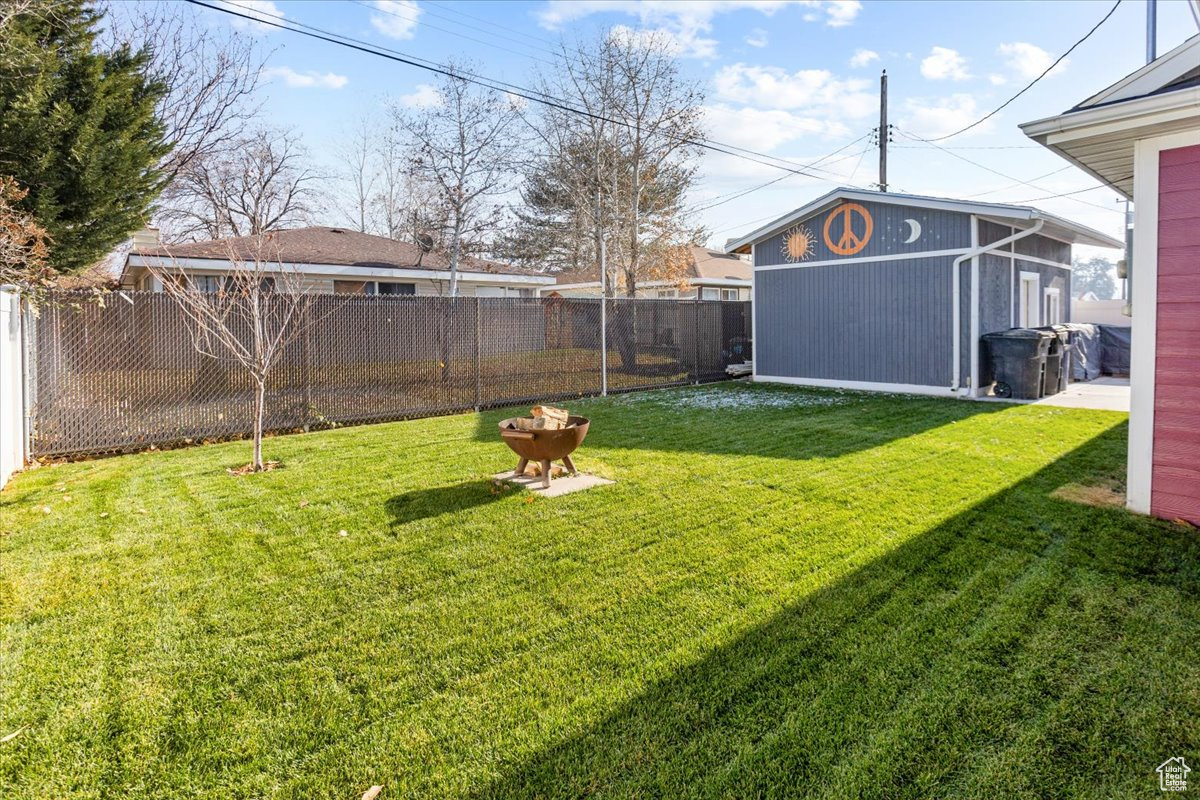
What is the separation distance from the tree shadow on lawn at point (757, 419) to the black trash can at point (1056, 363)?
159 cm

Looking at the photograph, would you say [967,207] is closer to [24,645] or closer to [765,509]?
[765,509]

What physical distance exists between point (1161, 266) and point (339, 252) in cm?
1564

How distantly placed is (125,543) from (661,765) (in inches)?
147

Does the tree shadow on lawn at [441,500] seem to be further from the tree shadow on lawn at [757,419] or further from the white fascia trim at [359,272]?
the white fascia trim at [359,272]

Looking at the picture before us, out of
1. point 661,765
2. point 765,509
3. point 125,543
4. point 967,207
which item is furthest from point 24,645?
point 967,207

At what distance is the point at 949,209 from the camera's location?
1030 centimetres

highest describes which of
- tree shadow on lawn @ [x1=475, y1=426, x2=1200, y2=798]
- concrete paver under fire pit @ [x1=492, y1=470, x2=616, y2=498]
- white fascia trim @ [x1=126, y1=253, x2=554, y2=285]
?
white fascia trim @ [x1=126, y1=253, x2=554, y2=285]

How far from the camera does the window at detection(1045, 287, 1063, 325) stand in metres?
13.2

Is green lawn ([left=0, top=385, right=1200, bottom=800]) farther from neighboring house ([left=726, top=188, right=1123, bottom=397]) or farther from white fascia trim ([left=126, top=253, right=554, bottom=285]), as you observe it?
white fascia trim ([left=126, top=253, right=554, bottom=285])

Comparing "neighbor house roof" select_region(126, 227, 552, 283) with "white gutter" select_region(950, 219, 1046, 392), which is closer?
"white gutter" select_region(950, 219, 1046, 392)

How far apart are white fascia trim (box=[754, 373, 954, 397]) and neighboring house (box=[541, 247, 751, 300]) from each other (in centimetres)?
865

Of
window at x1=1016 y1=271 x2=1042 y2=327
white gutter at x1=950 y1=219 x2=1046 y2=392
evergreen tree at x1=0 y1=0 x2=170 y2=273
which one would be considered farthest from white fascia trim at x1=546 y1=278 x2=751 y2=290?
evergreen tree at x1=0 y1=0 x2=170 y2=273

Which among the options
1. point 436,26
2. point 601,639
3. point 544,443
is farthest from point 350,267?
point 601,639

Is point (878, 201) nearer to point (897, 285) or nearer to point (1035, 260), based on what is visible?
point (897, 285)
